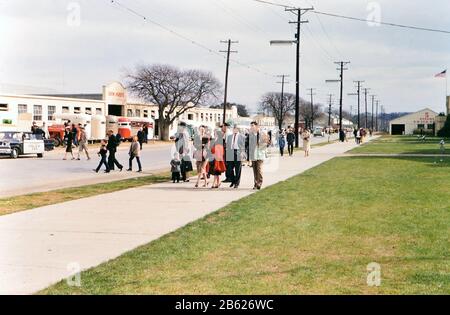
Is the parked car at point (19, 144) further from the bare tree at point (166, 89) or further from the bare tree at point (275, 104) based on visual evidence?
the bare tree at point (275, 104)

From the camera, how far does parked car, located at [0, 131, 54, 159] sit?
29.7 meters

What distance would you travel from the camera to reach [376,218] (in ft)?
33.8

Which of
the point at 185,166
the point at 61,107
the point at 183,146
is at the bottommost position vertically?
the point at 185,166

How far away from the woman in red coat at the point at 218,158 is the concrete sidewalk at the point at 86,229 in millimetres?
850

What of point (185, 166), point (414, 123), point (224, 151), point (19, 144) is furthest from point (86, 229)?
point (414, 123)

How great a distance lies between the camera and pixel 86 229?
30.8 feet

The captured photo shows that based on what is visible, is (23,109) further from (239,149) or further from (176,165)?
(239,149)

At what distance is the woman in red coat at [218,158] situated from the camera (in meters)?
15.8

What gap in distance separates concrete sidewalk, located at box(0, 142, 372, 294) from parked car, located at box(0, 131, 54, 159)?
17.0 meters

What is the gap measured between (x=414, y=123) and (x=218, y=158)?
121153 mm
